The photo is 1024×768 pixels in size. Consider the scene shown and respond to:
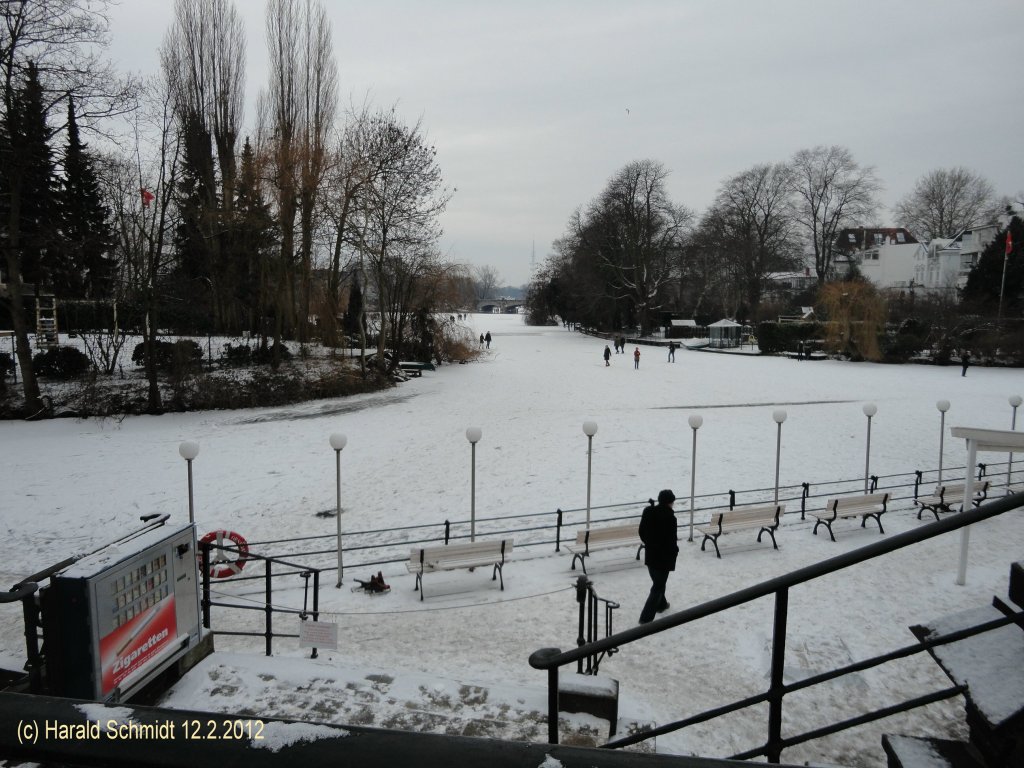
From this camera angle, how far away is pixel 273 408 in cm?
2725

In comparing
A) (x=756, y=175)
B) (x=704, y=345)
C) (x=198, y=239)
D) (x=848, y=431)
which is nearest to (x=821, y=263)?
(x=756, y=175)

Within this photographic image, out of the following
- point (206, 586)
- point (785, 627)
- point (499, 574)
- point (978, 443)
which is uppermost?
point (785, 627)

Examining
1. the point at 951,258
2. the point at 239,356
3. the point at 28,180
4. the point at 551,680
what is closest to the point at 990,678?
the point at 551,680

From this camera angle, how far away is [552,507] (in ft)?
49.2

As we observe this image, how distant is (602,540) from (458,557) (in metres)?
2.64

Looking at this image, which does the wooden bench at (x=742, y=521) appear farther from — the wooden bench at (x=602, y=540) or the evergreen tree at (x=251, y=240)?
the evergreen tree at (x=251, y=240)

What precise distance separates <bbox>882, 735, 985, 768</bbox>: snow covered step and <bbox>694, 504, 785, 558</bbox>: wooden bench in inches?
398

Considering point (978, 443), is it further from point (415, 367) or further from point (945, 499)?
point (415, 367)

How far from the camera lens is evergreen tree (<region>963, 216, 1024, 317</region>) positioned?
48.3m

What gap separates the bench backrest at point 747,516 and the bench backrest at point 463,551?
155 inches

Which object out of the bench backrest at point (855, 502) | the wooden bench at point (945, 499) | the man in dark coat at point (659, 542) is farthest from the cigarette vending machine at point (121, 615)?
the wooden bench at point (945, 499)

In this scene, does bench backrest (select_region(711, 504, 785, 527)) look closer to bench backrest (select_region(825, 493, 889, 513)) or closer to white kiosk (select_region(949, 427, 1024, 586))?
bench backrest (select_region(825, 493, 889, 513))

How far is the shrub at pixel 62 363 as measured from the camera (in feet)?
91.8

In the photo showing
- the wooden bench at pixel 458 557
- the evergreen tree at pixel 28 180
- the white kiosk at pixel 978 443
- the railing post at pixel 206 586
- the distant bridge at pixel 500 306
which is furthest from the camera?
the distant bridge at pixel 500 306
